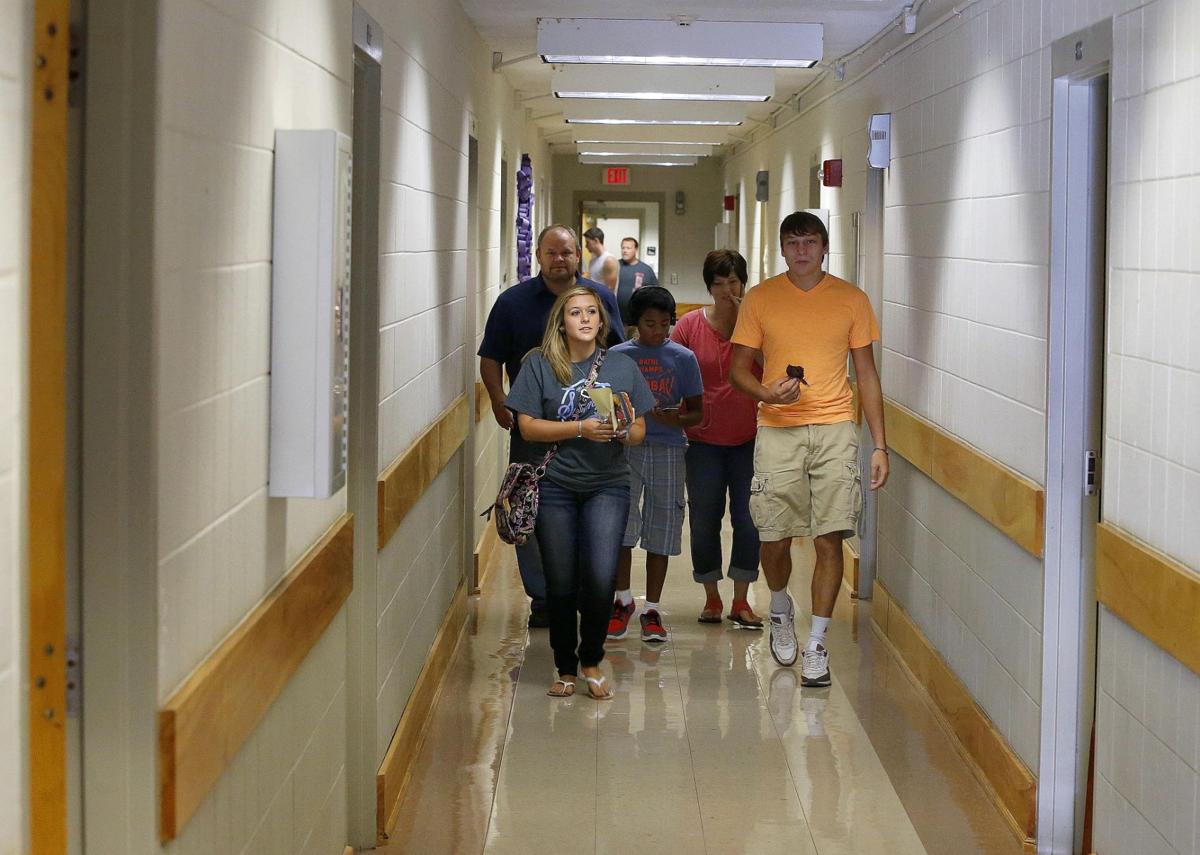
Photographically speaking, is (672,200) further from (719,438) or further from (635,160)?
(719,438)

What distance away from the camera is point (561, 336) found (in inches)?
210

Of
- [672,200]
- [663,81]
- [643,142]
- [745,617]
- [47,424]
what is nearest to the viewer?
[47,424]

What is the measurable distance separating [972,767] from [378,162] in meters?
2.69

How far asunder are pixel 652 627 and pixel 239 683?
422 cm

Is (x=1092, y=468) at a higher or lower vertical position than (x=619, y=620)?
higher

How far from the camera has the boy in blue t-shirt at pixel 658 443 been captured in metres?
6.16

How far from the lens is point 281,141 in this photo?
8.77 feet

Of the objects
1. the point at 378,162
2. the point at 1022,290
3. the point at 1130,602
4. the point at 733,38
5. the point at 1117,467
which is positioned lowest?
the point at 1130,602

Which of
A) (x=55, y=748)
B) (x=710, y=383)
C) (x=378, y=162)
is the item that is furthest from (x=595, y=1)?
(x=55, y=748)

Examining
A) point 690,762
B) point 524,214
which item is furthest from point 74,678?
point 524,214

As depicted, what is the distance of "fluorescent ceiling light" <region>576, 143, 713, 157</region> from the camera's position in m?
A: 14.1

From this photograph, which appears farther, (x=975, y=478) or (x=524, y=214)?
(x=524, y=214)

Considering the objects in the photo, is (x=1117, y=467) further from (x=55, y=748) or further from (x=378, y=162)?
(x=55, y=748)

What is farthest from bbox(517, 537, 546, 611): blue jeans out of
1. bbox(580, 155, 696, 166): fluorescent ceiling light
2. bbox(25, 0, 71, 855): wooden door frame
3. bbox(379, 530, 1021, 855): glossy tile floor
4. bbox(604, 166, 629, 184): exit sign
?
bbox(604, 166, 629, 184): exit sign
